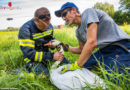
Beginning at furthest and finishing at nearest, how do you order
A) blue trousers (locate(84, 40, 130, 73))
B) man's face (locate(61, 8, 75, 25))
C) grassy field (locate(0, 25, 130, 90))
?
man's face (locate(61, 8, 75, 25))
blue trousers (locate(84, 40, 130, 73))
grassy field (locate(0, 25, 130, 90))

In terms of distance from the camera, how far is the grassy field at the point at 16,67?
5.85 feet

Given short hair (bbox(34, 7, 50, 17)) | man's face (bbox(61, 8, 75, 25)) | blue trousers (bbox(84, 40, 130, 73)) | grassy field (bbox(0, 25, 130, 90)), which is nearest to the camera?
grassy field (bbox(0, 25, 130, 90))

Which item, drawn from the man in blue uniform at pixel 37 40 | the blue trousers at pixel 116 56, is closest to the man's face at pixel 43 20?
the man in blue uniform at pixel 37 40

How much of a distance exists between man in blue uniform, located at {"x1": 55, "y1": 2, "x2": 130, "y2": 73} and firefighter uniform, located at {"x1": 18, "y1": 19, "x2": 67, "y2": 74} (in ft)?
2.55

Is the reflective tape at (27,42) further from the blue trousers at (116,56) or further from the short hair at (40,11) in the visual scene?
the blue trousers at (116,56)

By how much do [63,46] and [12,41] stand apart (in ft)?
8.08

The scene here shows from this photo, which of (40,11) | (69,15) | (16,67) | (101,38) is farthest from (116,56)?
(16,67)

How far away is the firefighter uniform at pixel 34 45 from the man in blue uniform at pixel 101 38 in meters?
0.78

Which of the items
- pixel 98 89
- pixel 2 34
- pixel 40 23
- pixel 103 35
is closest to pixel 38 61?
pixel 40 23

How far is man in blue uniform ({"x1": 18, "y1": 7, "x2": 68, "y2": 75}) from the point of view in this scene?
2.89m

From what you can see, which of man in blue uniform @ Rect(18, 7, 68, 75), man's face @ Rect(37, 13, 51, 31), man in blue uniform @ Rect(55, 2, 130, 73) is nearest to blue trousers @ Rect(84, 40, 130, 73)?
man in blue uniform @ Rect(55, 2, 130, 73)

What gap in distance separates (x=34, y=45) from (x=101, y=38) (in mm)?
1327

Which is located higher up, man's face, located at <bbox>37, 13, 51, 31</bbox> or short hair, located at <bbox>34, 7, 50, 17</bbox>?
short hair, located at <bbox>34, 7, 50, 17</bbox>

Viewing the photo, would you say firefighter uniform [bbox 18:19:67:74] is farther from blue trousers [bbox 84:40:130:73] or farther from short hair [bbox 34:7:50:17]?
blue trousers [bbox 84:40:130:73]
